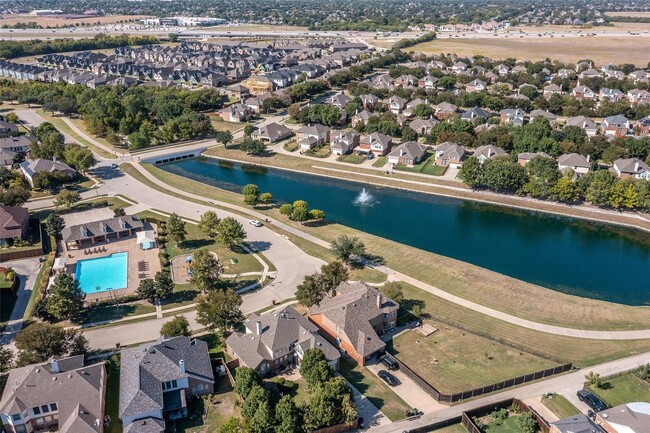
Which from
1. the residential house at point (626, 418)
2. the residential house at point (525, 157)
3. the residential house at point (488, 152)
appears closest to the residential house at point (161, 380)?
the residential house at point (626, 418)

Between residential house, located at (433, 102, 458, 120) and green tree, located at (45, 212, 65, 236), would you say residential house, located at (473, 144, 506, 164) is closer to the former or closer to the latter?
residential house, located at (433, 102, 458, 120)

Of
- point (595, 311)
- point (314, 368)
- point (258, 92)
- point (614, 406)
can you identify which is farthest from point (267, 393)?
point (258, 92)

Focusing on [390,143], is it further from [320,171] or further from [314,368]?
[314,368]

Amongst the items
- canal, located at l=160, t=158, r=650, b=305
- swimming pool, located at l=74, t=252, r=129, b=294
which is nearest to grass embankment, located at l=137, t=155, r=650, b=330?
canal, located at l=160, t=158, r=650, b=305

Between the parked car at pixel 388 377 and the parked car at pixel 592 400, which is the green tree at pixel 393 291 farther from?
the parked car at pixel 592 400

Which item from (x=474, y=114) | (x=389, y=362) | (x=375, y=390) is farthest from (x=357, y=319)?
(x=474, y=114)

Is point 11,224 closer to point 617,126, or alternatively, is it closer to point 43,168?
point 43,168
